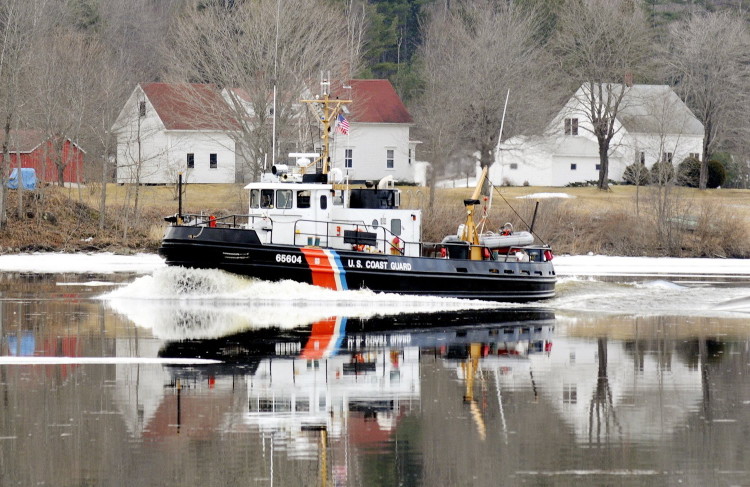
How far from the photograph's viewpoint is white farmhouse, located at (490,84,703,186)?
64.8 m

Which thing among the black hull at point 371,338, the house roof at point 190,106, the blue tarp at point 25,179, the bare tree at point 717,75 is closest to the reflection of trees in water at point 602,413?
the black hull at point 371,338

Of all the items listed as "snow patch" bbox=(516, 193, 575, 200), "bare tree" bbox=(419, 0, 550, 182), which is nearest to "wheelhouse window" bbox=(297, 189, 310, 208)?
"bare tree" bbox=(419, 0, 550, 182)

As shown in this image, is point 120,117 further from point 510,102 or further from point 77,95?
point 510,102

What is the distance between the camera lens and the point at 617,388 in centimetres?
1756

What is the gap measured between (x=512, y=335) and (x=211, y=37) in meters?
30.1

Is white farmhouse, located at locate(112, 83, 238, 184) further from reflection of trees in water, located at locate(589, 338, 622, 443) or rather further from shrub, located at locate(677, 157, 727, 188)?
reflection of trees in water, located at locate(589, 338, 622, 443)

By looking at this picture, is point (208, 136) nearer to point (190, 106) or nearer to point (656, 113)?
point (190, 106)

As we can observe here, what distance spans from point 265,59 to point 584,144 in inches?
1097

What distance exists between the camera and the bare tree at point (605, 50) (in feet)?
215

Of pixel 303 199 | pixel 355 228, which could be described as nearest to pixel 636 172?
pixel 355 228

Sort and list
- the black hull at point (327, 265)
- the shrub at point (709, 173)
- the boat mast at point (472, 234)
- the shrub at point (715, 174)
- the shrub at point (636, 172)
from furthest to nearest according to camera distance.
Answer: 1. the shrub at point (715, 174)
2. the shrub at point (709, 173)
3. the shrub at point (636, 172)
4. the boat mast at point (472, 234)
5. the black hull at point (327, 265)

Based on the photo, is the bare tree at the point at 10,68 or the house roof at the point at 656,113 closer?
the bare tree at the point at 10,68

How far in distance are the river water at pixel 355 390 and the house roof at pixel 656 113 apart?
103ft

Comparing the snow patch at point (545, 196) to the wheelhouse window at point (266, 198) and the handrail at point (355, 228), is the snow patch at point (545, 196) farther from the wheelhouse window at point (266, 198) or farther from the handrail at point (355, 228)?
the wheelhouse window at point (266, 198)
